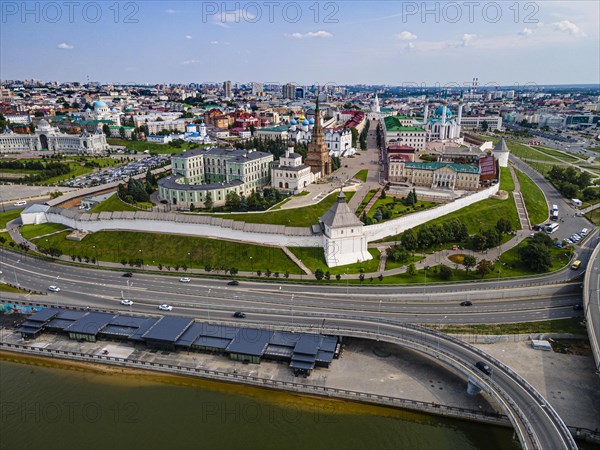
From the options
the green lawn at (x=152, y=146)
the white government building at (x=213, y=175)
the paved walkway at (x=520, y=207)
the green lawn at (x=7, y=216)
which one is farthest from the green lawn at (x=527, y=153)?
the green lawn at (x=7, y=216)

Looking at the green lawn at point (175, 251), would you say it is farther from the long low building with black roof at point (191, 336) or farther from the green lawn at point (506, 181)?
the green lawn at point (506, 181)

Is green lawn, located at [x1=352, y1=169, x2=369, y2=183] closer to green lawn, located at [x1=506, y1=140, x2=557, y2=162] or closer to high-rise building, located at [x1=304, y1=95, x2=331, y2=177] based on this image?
high-rise building, located at [x1=304, y1=95, x2=331, y2=177]

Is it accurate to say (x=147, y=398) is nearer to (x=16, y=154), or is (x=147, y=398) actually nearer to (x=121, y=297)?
(x=121, y=297)

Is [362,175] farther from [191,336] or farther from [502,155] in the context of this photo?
[191,336]

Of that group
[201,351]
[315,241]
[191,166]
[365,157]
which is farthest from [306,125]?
[201,351]

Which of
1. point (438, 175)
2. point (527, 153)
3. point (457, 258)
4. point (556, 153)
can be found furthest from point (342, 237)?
point (556, 153)

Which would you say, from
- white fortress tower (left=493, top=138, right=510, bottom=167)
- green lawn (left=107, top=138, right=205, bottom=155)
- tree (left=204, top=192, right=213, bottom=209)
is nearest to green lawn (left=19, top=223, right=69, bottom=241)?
tree (left=204, top=192, right=213, bottom=209)
